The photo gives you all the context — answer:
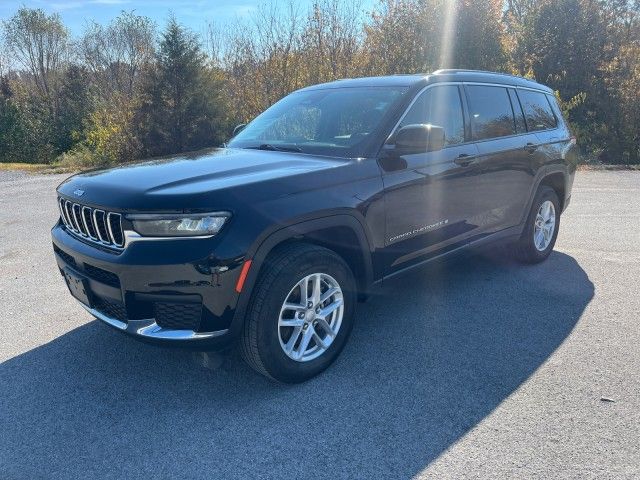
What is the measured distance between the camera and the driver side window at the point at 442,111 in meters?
3.93

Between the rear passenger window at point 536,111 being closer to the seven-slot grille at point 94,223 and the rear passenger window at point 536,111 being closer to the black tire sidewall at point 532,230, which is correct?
the black tire sidewall at point 532,230

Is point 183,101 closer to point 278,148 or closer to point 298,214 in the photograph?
point 278,148

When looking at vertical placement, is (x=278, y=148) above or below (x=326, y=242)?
above

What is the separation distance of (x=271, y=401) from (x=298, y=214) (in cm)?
111

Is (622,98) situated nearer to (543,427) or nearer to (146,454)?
(543,427)

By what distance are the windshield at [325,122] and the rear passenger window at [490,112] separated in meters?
0.83

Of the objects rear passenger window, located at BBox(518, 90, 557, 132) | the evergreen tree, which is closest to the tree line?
the evergreen tree

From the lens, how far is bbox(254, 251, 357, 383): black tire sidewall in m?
2.95

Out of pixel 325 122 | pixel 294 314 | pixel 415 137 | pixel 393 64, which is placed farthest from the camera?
pixel 393 64

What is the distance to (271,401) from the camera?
3086 millimetres

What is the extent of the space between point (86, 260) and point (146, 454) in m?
1.15

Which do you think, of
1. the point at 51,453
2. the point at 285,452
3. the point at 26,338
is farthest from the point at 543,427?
the point at 26,338

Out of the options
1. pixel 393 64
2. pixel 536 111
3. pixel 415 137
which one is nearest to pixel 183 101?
pixel 393 64

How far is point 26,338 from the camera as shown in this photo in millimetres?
3916
